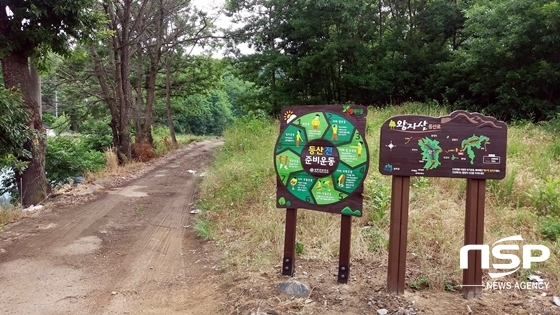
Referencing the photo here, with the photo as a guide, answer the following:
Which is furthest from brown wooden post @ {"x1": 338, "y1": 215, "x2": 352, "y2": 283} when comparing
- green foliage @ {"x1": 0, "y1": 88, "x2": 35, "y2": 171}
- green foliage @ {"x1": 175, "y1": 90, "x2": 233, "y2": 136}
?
green foliage @ {"x1": 175, "y1": 90, "x2": 233, "y2": 136}

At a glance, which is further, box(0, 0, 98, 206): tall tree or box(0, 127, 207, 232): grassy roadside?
box(0, 0, 98, 206): tall tree

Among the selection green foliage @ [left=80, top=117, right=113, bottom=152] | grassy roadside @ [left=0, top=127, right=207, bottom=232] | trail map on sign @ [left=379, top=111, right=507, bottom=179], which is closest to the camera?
trail map on sign @ [left=379, top=111, right=507, bottom=179]

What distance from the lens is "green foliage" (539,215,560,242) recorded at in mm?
3988

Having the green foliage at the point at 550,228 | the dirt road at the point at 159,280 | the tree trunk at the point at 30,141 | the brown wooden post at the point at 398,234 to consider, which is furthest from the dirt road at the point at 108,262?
the green foliage at the point at 550,228

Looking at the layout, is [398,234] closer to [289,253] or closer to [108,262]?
[289,253]

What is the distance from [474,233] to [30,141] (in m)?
7.59

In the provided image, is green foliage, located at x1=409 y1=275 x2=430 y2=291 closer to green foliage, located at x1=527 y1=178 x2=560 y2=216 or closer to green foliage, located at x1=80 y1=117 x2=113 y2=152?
A: green foliage, located at x1=527 y1=178 x2=560 y2=216

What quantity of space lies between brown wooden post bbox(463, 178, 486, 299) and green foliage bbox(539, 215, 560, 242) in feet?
4.73

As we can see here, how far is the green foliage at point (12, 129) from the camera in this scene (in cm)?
616

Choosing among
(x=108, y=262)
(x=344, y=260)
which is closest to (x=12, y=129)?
(x=108, y=262)

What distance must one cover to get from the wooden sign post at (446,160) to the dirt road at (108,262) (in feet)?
5.27

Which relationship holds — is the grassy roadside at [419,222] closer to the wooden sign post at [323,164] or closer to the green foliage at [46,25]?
the wooden sign post at [323,164]

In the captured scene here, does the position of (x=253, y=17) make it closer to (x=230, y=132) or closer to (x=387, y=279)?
(x=230, y=132)

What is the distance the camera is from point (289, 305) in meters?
3.05
